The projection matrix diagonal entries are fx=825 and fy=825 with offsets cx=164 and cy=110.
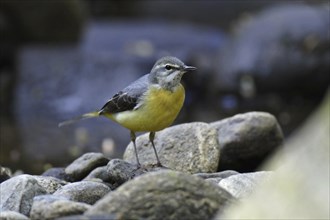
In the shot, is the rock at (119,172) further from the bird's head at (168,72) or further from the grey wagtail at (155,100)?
the bird's head at (168,72)

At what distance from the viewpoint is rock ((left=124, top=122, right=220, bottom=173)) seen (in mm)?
8188

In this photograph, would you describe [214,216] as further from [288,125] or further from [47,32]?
A: [47,32]

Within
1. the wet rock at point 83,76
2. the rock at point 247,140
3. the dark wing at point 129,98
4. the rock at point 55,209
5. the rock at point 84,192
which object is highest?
the dark wing at point 129,98

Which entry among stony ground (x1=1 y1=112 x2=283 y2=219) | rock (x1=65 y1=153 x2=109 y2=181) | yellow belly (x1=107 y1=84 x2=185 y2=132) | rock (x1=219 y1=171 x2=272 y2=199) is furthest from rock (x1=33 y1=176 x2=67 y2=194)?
rock (x1=219 y1=171 x2=272 y2=199)

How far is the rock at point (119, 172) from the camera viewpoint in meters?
7.32

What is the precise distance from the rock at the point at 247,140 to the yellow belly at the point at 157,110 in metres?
1.31

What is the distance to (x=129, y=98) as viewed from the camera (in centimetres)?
818

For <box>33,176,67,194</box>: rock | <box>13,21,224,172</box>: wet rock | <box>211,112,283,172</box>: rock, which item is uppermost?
<box>33,176,67,194</box>: rock

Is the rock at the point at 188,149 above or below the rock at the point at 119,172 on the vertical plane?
below

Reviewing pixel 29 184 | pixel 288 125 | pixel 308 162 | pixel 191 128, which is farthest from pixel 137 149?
pixel 288 125

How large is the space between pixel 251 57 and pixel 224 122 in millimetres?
6580

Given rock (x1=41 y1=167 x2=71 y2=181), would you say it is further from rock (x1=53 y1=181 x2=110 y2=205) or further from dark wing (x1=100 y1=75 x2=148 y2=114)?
rock (x1=53 y1=181 x2=110 y2=205)

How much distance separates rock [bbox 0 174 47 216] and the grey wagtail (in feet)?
4.95

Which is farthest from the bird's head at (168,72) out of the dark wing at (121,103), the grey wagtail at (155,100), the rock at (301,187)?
the rock at (301,187)
